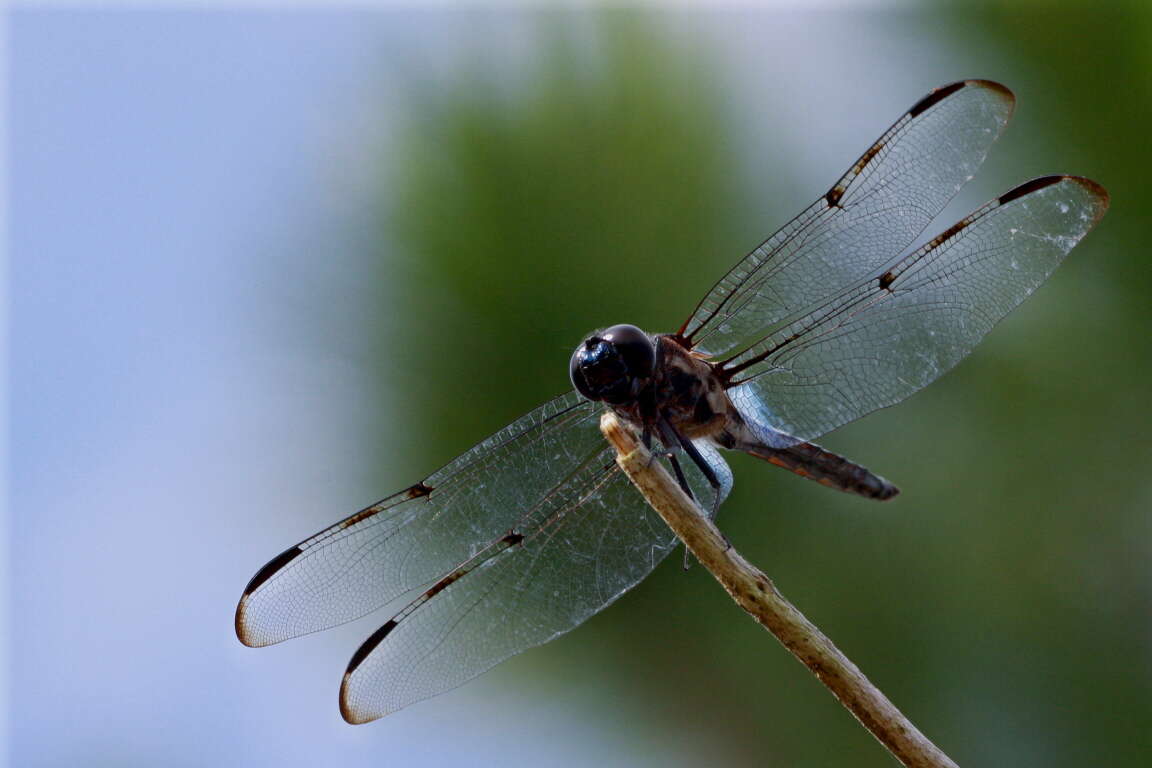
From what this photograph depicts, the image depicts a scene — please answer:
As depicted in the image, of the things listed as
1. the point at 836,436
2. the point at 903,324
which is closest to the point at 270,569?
the point at 903,324

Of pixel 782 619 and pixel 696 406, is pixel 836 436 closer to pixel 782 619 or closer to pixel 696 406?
pixel 696 406

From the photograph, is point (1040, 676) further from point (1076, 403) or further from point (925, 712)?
point (1076, 403)

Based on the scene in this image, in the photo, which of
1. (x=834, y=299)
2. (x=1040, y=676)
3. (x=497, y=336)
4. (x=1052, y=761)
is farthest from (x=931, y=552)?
(x=834, y=299)

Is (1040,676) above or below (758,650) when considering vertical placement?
below

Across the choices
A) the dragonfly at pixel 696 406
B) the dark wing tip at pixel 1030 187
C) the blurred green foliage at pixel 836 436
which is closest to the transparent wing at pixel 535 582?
the dragonfly at pixel 696 406

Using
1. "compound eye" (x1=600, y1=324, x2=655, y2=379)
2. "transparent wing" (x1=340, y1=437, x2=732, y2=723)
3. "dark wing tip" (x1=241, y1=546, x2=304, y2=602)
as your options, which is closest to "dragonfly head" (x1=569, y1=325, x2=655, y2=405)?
"compound eye" (x1=600, y1=324, x2=655, y2=379)

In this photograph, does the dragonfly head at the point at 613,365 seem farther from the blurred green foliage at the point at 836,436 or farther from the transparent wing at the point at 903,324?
the blurred green foliage at the point at 836,436
